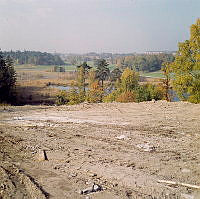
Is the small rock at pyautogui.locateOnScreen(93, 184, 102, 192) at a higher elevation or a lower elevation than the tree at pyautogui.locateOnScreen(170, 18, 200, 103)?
lower

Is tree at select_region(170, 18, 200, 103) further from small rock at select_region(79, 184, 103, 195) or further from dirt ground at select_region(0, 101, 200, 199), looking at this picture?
small rock at select_region(79, 184, 103, 195)

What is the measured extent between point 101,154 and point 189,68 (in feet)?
42.6

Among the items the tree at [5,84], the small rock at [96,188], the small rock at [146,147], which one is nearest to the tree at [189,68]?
the small rock at [146,147]

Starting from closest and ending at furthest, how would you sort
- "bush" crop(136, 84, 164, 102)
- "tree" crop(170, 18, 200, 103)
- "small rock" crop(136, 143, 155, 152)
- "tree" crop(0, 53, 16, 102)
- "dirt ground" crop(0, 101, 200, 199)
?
"dirt ground" crop(0, 101, 200, 199) < "small rock" crop(136, 143, 155, 152) < "tree" crop(170, 18, 200, 103) < "bush" crop(136, 84, 164, 102) < "tree" crop(0, 53, 16, 102)

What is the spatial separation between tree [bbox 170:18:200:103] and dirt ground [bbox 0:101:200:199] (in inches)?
209

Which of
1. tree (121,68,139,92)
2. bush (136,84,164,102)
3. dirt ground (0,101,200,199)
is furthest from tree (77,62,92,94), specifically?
dirt ground (0,101,200,199)

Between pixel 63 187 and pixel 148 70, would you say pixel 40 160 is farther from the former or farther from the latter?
pixel 148 70

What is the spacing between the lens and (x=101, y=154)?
24.4 feet

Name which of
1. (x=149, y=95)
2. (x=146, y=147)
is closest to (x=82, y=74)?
(x=149, y=95)

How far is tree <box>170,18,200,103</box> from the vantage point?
57.5 feet

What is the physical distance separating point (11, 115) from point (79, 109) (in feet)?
12.3

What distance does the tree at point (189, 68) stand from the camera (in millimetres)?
17531

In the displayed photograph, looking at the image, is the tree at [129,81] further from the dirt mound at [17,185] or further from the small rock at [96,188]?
the small rock at [96,188]

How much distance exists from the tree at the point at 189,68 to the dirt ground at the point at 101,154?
530cm
